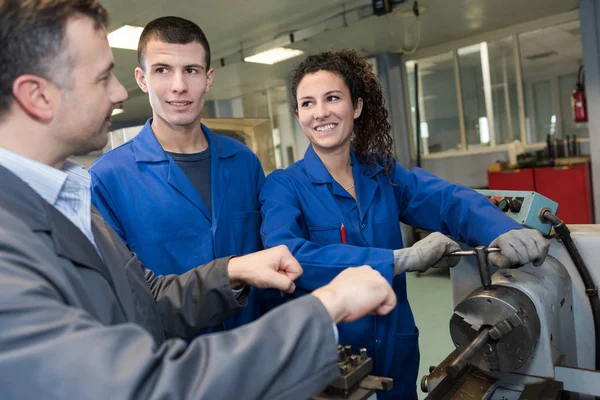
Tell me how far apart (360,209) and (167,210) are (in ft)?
1.83

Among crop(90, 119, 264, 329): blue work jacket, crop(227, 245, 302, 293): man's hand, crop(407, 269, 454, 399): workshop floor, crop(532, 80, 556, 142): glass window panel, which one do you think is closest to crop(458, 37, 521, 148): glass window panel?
crop(407, 269, 454, 399): workshop floor

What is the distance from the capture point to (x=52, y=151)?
0.64 m

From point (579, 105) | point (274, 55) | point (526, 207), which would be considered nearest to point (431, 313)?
point (526, 207)

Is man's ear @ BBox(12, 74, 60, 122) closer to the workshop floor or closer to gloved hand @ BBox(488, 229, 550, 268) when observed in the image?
gloved hand @ BBox(488, 229, 550, 268)

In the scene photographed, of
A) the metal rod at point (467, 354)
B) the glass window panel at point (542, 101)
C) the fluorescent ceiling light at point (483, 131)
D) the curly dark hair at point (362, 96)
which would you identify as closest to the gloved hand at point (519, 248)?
the metal rod at point (467, 354)

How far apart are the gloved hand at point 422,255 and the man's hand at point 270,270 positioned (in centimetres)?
30

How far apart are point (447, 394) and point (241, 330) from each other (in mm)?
624

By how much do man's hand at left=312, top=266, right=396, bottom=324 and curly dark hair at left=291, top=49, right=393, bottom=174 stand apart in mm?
783

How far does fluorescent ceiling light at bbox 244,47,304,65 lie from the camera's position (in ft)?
16.4

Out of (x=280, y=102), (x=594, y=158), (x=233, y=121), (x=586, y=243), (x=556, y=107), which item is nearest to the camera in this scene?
(x=586, y=243)

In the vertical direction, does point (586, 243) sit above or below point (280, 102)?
below

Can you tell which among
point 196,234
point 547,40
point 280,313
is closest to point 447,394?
point 280,313

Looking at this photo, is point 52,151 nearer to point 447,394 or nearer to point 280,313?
point 280,313

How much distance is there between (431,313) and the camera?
10.7 feet
